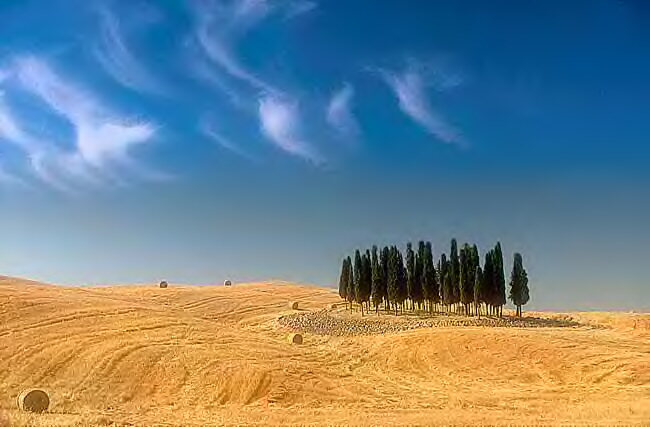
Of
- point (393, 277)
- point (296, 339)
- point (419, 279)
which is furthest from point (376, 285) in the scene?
point (296, 339)

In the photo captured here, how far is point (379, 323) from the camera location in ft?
161

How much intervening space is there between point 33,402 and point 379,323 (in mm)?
30789

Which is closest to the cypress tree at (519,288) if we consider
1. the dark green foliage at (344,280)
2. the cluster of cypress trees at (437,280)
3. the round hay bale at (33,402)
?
the cluster of cypress trees at (437,280)

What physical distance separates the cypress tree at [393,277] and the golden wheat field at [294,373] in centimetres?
1995

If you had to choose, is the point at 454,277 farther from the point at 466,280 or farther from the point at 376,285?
the point at 376,285

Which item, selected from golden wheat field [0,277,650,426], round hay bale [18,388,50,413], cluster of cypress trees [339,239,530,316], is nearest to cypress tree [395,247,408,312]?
cluster of cypress trees [339,239,530,316]

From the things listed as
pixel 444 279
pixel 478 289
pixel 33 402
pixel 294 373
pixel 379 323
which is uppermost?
pixel 444 279

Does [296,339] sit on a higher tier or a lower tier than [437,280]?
lower

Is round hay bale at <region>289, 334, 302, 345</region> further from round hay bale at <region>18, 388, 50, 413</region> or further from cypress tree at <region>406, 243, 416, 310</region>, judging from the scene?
cypress tree at <region>406, 243, 416, 310</region>

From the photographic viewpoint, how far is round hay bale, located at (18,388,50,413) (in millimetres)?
21470

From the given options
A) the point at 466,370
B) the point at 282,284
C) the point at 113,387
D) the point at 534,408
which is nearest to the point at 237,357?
the point at 113,387

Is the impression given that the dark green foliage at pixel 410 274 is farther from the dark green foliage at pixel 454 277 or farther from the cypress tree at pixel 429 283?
the dark green foliage at pixel 454 277

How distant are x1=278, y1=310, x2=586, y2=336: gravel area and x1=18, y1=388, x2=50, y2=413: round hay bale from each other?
24734 millimetres

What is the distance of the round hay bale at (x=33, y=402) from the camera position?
70.4 ft
